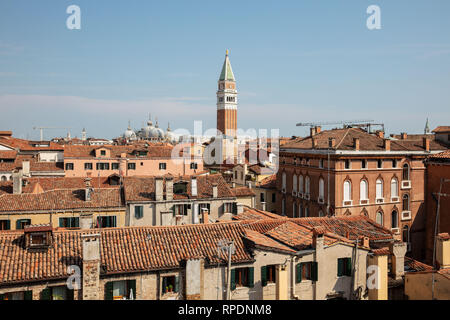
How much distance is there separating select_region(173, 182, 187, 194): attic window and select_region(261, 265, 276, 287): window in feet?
45.8

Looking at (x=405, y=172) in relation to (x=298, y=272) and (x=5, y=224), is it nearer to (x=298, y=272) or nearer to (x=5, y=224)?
(x=298, y=272)

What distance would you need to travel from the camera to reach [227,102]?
351 feet

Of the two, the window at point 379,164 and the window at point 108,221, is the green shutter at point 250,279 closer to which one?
the window at point 108,221

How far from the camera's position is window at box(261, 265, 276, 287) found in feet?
50.3

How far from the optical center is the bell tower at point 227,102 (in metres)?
106

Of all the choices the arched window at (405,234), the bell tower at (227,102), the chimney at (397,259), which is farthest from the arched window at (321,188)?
the bell tower at (227,102)

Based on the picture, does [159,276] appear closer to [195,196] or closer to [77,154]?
[195,196]

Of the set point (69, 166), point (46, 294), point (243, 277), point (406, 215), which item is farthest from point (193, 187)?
point (69, 166)

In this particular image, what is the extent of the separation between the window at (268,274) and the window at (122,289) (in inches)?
186

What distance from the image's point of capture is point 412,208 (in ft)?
115

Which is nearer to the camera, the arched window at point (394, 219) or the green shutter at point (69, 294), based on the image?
the green shutter at point (69, 294)

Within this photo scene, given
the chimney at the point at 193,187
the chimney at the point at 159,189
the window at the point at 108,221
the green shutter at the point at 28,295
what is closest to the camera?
the green shutter at the point at 28,295
